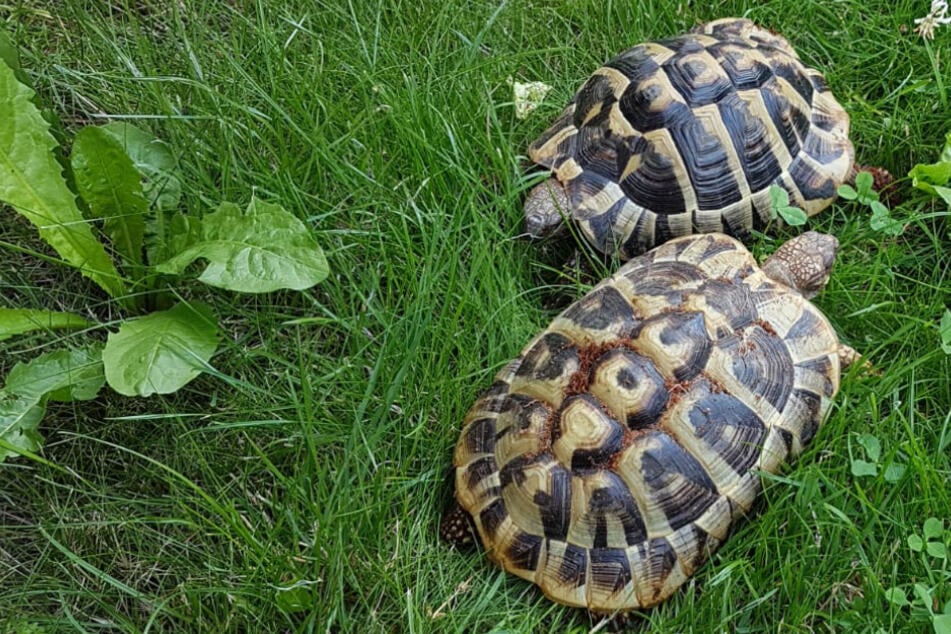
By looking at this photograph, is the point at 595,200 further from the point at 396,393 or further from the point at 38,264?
the point at 38,264

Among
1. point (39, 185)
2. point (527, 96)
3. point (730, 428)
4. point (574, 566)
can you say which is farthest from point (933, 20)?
point (39, 185)

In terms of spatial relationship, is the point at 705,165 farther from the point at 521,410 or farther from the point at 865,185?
the point at 521,410

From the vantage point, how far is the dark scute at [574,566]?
91.4 inches

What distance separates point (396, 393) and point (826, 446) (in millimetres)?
1184

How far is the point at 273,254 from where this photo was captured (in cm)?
253

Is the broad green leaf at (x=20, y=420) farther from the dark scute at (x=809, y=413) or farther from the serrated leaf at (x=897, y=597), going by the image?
the serrated leaf at (x=897, y=597)

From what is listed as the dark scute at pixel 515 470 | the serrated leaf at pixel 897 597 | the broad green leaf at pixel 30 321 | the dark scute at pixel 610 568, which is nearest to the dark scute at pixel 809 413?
the serrated leaf at pixel 897 597

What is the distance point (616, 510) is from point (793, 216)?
49.4 inches

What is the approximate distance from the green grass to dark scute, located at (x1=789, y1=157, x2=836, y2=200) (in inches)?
5.1

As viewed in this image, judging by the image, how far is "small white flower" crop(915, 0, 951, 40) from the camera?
3.18m

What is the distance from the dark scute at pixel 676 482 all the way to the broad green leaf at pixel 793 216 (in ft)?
3.34

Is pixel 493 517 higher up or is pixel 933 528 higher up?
pixel 933 528

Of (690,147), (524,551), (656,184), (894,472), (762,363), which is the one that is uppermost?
(690,147)

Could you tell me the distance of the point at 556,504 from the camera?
2328 millimetres
